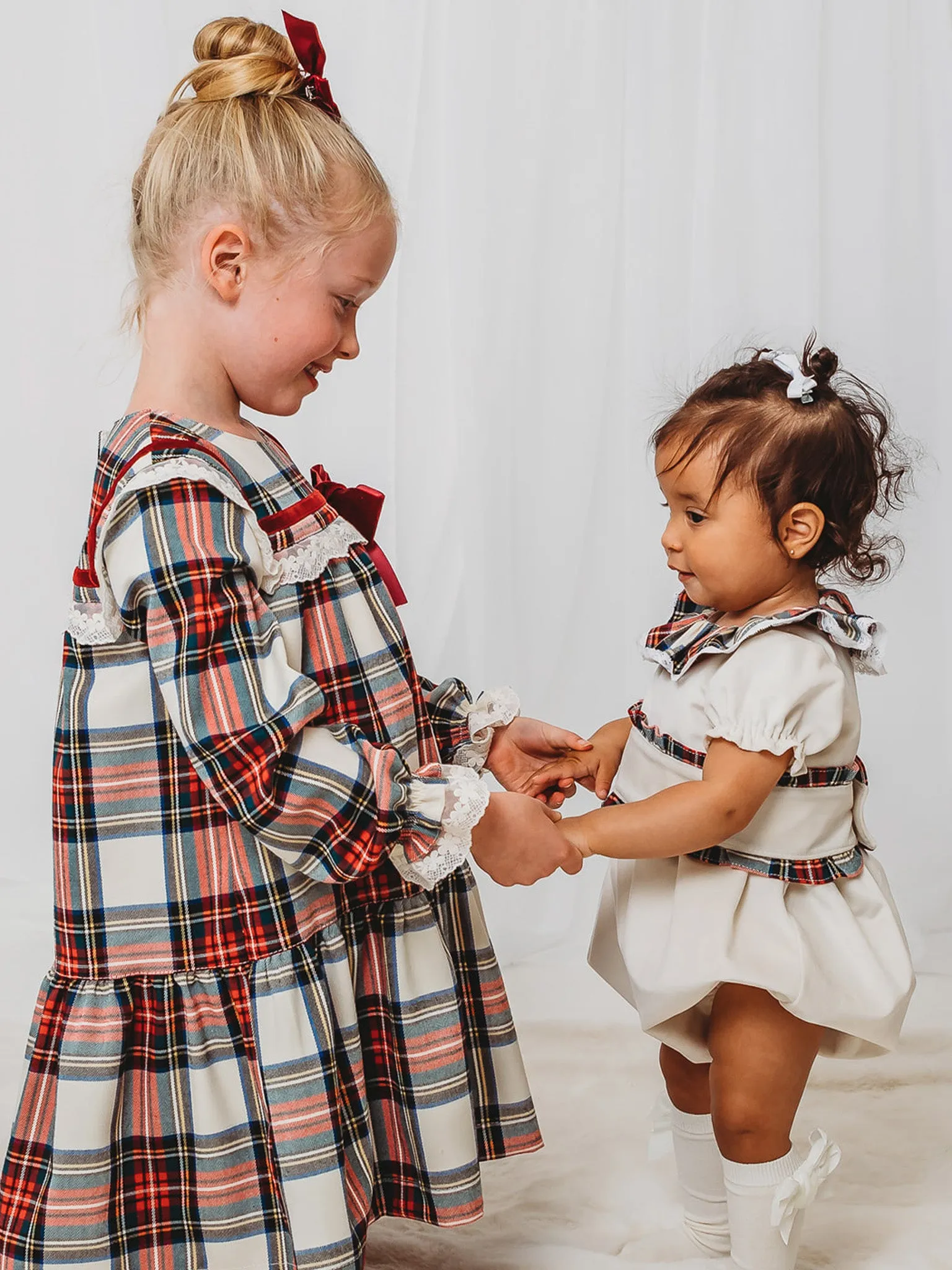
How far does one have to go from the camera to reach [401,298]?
205cm

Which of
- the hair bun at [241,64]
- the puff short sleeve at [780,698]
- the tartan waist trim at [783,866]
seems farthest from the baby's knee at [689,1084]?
the hair bun at [241,64]

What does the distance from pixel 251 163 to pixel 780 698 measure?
2.14 ft

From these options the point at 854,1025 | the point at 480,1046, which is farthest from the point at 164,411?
the point at 854,1025

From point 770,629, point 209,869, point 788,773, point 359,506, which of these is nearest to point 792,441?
point 770,629

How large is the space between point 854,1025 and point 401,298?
4.24 ft

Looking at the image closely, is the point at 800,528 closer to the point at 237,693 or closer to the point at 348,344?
the point at 348,344

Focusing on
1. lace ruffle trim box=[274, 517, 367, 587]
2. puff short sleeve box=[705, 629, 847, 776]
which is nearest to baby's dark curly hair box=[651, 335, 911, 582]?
puff short sleeve box=[705, 629, 847, 776]

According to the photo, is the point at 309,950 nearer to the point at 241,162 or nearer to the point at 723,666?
the point at 723,666

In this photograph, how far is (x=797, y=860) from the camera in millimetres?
1258

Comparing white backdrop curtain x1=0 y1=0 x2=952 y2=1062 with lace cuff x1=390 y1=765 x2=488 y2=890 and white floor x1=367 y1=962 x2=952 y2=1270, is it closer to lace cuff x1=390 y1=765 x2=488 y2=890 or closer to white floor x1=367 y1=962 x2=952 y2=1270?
white floor x1=367 y1=962 x2=952 y2=1270

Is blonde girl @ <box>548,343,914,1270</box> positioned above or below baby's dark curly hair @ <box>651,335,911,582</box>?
below

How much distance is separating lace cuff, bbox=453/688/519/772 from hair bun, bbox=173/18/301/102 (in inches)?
24.3

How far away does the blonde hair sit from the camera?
1.12 meters

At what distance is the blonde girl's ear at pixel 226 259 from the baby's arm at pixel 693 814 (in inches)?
22.5
